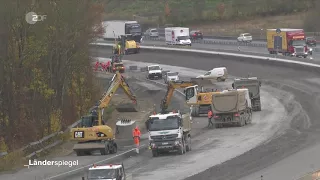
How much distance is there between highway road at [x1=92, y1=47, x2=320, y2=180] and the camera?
37.6 m

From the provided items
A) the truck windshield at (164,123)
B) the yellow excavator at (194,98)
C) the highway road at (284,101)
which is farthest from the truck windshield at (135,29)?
the truck windshield at (164,123)

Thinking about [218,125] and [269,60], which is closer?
[218,125]

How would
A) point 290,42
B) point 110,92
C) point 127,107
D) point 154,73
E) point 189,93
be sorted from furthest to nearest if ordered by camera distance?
point 290,42, point 154,73, point 127,107, point 189,93, point 110,92

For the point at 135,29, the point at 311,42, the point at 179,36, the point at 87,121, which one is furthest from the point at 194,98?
the point at 135,29

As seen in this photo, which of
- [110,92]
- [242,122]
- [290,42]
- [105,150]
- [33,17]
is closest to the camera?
[105,150]

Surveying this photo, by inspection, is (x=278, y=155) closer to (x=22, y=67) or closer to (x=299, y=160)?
(x=299, y=160)

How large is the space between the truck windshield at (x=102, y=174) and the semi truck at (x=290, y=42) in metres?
69.3

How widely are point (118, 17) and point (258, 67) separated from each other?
80.0 metres

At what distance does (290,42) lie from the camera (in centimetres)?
9762

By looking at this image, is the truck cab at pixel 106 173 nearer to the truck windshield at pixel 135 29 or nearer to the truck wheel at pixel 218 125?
the truck wheel at pixel 218 125

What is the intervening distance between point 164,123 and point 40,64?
48.7ft

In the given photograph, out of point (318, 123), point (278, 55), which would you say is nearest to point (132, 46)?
point (278, 55)

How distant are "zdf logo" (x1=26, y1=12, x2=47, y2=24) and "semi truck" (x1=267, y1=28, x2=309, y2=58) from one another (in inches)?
2063

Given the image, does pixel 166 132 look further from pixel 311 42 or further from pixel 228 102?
pixel 311 42
